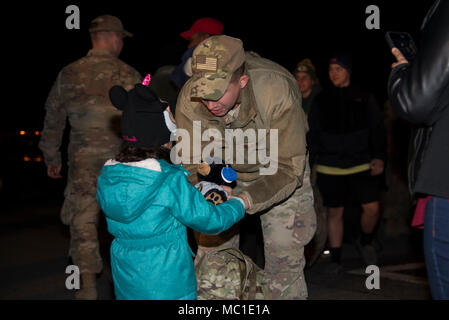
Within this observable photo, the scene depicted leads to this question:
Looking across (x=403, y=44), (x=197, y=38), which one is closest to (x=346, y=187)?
(x=197, y=38)

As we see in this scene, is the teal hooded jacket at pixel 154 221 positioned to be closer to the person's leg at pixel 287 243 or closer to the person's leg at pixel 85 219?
the person's leg at pixel 287 243

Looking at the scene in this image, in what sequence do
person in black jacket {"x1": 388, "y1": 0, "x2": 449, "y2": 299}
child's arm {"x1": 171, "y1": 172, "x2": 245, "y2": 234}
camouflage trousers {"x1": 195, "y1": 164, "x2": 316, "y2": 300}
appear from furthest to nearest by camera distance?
camouflage trousers {"x1": 195, "y1": 164, "x2": 316, "y2": 300} → child's arm {"x1": 171, "y1": 172, "x2": 245, "y2": 234} → person in black jacket {"x1": 388, "y1": 0, "x2": 449, "y2": 299}

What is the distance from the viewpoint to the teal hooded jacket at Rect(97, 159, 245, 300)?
2779 mm

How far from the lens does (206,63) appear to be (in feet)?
9.45

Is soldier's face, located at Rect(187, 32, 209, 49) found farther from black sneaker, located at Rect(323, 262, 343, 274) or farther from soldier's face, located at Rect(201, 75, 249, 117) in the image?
black sneaker, located at Rect(323, 262, 343, 274)

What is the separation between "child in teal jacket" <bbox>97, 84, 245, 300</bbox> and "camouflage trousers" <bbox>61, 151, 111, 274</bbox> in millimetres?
2012

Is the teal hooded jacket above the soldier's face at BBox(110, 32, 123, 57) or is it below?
below

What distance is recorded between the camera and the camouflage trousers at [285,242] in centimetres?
352

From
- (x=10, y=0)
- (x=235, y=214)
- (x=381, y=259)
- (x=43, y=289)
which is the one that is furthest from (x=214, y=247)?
(x=10, y=0)

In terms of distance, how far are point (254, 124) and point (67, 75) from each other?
2.48 meters

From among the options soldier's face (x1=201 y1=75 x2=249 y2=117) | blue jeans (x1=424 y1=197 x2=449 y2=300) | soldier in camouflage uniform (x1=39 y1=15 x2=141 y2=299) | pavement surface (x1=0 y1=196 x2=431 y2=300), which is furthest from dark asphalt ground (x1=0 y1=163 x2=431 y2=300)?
blue jeans (x1=424 y1=197 x2=449 y2=300)

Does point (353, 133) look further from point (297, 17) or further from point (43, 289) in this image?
point (297, 17)

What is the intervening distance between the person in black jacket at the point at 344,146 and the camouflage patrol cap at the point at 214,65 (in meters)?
2.93

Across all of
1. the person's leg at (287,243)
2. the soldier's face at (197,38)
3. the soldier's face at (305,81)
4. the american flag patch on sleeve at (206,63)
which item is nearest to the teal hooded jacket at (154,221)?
the american flag patch on sleeve at (206,63)
